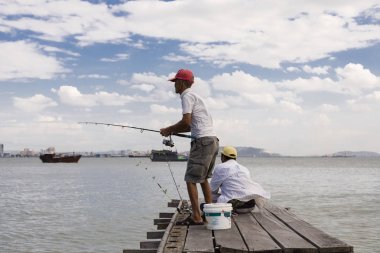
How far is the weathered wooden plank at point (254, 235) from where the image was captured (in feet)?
18.4

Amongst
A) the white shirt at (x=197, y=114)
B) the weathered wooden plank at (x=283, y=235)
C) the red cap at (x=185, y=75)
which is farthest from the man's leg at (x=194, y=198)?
the red cap at (x=185, y=75)

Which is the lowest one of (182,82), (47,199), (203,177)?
(47,199)

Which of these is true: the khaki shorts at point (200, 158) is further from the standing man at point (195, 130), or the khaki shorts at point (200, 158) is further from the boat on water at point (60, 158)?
the boat on water at point (60, 158)

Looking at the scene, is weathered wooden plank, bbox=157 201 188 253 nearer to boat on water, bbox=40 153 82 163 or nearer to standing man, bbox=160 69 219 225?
standing man, bbox=160 69 219 225

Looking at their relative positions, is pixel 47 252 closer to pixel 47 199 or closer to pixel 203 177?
pixel 203 177

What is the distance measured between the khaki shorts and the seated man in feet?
4.36

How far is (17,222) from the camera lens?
23.5 meters

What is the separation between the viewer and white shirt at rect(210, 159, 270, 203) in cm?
864

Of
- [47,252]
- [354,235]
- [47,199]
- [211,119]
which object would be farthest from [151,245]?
[47,199]

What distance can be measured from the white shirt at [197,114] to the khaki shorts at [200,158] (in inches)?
4.2

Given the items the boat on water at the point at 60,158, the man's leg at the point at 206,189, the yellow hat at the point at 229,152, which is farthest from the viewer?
the boat on water at the point at 60,158

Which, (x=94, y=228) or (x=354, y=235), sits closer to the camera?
(x=354, y=235)

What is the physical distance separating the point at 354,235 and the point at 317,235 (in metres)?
12.9

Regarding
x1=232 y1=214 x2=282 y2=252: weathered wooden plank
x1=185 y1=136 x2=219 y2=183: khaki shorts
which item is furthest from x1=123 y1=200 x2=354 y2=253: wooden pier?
x1=185 y1=136 x2=219 y2=183: khaki shorts
